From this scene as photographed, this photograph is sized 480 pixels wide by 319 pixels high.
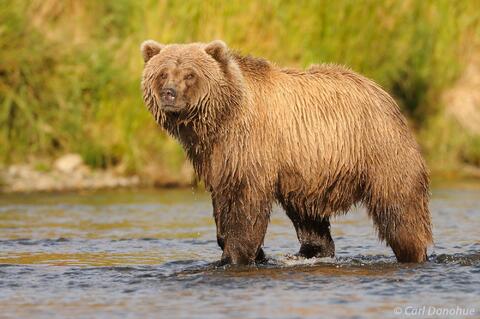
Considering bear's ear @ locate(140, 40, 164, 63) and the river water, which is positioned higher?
bear's ear @ locate(140, 40, 164, 63)

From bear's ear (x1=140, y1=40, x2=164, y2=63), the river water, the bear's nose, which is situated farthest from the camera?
bear's ear (x1=140, y1=40, x2=164, y2=63)

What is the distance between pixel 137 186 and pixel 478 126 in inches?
204

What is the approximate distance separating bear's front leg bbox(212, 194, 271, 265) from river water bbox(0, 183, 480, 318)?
142mm

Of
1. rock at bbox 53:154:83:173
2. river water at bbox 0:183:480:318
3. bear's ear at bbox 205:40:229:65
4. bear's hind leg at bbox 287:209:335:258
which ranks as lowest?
river water at bbox 0:183:480:318

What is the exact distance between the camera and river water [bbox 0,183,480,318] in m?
7.02

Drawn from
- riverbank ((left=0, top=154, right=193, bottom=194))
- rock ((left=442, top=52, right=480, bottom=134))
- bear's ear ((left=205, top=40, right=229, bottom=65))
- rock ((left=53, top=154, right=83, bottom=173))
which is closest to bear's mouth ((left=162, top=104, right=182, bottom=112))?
bear's ear ((left=205, top=40, right=229, bottom=65))

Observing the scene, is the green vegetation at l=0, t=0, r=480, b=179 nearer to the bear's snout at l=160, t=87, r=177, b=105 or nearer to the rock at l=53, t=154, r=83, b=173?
the rock at l=53, t=154, r=83, b=173

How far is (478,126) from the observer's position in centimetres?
1644

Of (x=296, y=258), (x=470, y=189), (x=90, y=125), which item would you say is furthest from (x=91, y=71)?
(x=296, y=258)

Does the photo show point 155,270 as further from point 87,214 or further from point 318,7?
point 318,7

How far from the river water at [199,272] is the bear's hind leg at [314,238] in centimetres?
14

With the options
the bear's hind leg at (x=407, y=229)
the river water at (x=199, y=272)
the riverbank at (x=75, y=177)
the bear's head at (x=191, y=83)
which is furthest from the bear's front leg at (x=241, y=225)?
the riverbank at (x=75, y=177)

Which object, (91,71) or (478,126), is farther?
(478,126)

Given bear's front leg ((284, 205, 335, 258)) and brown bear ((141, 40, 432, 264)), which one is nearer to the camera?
brown bear ((141, 40, 432, 264))
